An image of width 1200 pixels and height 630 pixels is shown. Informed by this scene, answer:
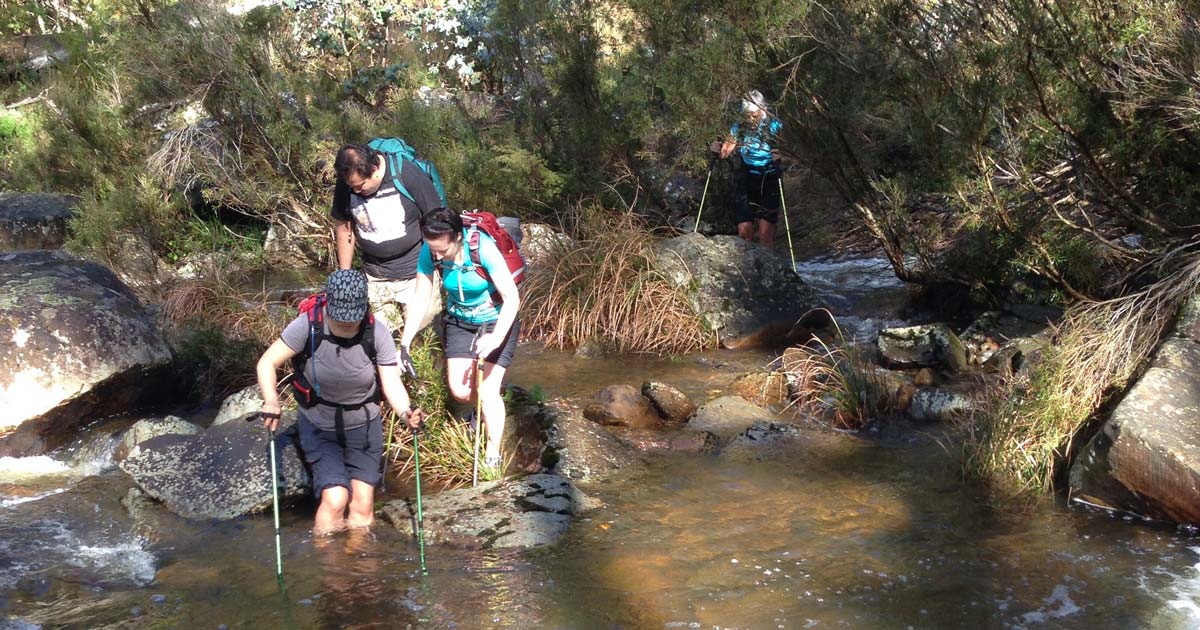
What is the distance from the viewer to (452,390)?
6316 millimetres

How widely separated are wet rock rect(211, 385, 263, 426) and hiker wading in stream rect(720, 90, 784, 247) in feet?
15.3

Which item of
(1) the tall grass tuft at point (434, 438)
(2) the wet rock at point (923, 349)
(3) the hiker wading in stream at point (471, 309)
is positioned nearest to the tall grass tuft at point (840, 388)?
(2) the wet rock at point (923, 349)

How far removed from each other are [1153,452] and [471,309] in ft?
12.4

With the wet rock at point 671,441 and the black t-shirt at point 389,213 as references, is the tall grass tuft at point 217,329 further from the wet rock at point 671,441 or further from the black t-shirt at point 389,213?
the wet rock at point 671,441

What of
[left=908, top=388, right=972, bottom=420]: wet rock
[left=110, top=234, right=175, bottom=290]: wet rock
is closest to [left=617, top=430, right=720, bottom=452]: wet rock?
[left=908, top=388, right=972, bottom=420]: wet rock

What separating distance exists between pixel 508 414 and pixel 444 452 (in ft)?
2.53

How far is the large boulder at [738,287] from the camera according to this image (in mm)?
9508

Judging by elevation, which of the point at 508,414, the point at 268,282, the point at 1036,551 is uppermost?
the point at 268,282

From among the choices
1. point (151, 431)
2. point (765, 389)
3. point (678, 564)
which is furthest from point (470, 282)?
point (765, 389)

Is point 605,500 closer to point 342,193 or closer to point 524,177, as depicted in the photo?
point 342,193

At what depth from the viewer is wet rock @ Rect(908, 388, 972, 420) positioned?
7.25 metres

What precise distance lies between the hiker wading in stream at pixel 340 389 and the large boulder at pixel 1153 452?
371cm

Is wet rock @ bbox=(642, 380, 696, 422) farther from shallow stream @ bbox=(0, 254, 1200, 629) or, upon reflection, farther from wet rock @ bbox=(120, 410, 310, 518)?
wet rock @ bbox=(120, 410, 310, 518)

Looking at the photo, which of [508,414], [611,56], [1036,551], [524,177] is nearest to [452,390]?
[508,414]
